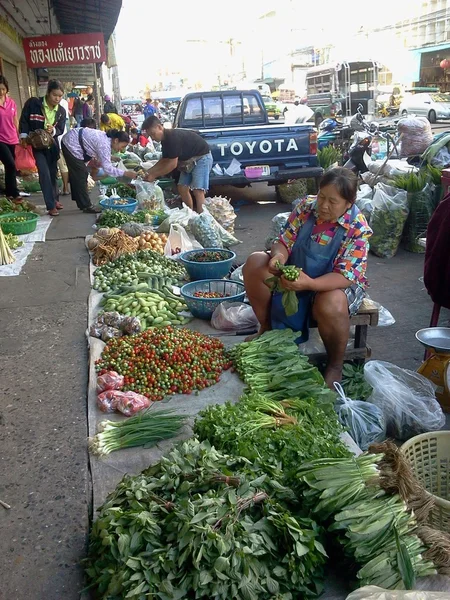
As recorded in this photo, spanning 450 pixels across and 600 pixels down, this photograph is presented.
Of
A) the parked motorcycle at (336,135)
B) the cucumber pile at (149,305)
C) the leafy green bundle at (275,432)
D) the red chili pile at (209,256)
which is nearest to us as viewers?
the leafy green bundle at (275,432)

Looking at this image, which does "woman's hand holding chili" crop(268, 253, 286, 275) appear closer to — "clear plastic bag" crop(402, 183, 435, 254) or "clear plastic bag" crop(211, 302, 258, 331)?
"clear plastic bag" crop(211, 302, 258, 331)

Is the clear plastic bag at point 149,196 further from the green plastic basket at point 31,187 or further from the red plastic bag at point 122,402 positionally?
the red plastic bag at point 122,402

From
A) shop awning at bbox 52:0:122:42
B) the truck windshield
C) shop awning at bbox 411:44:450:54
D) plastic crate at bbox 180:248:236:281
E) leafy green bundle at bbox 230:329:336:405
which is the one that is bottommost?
leafy green bundle at bbox 230:329:336:405

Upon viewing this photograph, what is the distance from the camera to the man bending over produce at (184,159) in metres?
7.27

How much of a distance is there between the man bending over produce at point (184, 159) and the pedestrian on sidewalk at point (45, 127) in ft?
5.42

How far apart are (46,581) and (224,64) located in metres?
103

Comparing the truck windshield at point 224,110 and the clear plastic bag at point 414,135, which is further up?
the truck windshield at point 224,110

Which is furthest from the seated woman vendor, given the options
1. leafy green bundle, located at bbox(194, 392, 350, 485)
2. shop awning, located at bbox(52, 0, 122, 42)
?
shop awning, located at bbox(52, 0, 122, 42)

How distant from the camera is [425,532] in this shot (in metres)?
1.87

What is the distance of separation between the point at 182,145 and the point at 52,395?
4800mm

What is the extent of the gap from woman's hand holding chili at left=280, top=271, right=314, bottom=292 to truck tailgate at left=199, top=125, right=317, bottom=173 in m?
5.78

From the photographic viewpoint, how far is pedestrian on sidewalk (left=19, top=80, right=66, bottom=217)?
7.91 meters

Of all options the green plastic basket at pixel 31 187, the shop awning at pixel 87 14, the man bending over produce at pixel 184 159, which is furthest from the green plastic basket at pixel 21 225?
the shop awning at pixel 87 14

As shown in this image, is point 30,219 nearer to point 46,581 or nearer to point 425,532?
point 46,581
